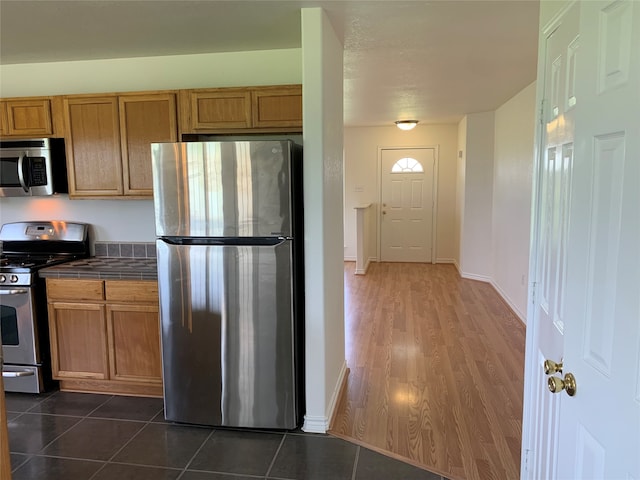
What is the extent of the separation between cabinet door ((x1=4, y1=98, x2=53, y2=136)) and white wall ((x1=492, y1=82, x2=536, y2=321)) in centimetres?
388

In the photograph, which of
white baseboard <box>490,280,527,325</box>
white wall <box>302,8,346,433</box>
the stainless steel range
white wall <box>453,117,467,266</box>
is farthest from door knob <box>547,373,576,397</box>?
white wall <box>453,117,467,266</box>

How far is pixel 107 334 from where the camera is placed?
2.91m

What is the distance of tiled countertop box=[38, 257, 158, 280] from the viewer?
2.84 meters

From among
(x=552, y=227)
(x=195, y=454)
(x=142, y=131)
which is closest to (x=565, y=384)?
(x=552, y=227)

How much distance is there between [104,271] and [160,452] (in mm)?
1203

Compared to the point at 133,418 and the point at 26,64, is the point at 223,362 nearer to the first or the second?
the point at 133,418

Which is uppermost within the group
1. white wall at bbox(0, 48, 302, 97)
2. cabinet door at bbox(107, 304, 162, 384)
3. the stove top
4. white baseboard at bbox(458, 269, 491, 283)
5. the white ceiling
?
the white ceiling

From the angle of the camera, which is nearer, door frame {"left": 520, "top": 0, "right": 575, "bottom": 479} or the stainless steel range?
door frame {"left": 520, "top": 0, "right": 575, "bottom": 479}

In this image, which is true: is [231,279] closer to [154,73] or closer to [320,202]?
[320,202]

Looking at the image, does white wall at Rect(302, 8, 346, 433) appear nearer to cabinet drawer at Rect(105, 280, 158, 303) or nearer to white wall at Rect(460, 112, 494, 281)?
cabinet drawer at Rect(105, 280, 158, 303)

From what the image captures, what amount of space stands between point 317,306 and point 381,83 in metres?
2.52

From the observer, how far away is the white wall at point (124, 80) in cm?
304

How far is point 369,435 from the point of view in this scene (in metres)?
2.50

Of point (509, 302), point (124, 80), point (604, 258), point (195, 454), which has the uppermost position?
point (124, 80)
